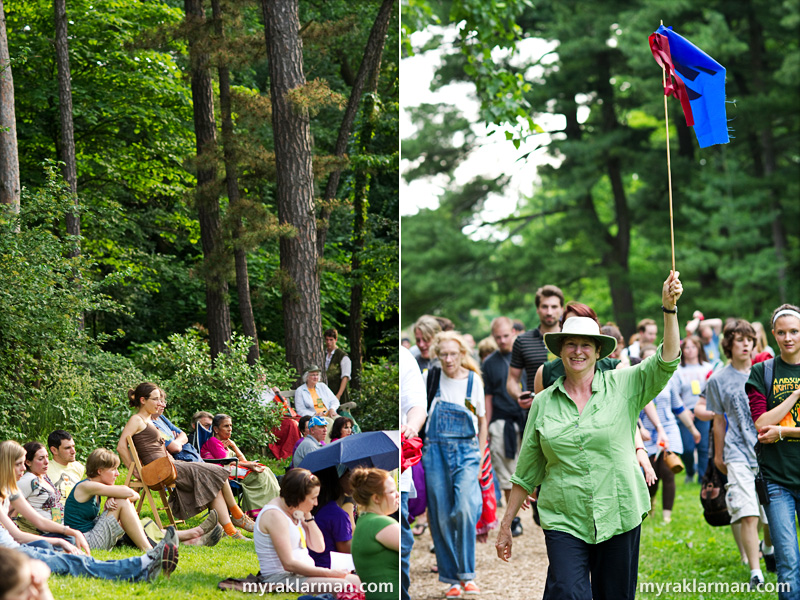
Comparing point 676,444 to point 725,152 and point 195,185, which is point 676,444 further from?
point 725,152

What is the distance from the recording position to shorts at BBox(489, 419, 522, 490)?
973cm

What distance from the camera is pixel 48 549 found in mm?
4176

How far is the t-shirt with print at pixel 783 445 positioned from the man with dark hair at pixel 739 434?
1.00 metres

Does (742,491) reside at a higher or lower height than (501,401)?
lower

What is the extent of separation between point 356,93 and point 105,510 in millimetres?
2798

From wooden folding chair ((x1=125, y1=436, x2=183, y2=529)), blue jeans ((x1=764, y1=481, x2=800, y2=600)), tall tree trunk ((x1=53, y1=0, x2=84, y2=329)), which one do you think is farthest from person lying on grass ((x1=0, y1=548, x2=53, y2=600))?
blue jeans ((x1=764, y1=481, x2=800, y2=600))

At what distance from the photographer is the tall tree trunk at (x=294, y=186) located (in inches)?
212

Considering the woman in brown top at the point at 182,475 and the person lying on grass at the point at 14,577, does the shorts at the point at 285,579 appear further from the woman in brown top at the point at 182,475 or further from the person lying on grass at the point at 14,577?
the person lying on grass at the point at 14,577

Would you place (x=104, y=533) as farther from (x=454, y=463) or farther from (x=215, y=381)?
(x=454, y=463)

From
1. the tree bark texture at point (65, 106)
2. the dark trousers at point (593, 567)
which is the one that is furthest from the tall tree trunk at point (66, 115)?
the dark trousers at point (593, 567)

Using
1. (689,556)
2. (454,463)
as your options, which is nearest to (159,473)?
(454,463)

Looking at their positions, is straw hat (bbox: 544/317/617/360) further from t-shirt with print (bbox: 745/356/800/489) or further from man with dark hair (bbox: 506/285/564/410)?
man with dark hair (bbox: 506/285/564/410)

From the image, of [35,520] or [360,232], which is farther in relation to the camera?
[360,232]

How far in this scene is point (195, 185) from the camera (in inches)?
201
